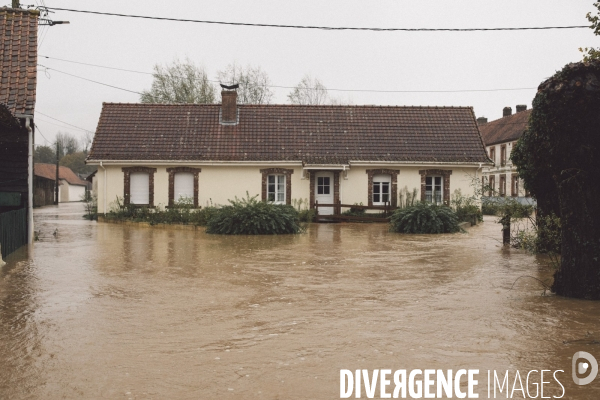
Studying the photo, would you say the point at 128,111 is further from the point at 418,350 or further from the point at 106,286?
the point at 418,350

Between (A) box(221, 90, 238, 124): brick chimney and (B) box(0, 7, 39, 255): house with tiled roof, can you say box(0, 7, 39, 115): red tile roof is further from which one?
(A) box(221, 90, 238, 124): brick chimney

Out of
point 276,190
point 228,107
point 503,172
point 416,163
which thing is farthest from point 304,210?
point 503,172

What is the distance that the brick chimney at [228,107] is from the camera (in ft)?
99.0

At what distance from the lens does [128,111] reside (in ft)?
100

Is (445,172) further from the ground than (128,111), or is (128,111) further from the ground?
(128,111)

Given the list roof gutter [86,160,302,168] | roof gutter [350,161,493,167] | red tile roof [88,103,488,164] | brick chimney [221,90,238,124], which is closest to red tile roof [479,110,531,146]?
red tile roof [88,103,488,164]

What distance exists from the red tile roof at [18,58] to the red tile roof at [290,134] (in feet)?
32.5

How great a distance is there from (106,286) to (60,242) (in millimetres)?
9098

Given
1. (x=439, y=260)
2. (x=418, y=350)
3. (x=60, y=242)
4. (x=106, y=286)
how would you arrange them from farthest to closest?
1. (x=60, y=242)
2. (x=439, y=260)
3. (x=106, y=286)
4. (x=418, y=350)

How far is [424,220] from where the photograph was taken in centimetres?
2194

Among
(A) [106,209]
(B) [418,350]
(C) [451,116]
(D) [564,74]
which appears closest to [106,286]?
(B) [418,350]

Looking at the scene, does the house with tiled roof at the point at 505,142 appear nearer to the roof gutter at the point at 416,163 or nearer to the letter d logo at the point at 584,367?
the roof gutter at the point at 416,163

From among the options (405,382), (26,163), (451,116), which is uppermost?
(451,116)

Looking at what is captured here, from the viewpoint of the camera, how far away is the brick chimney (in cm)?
3019
